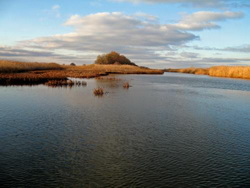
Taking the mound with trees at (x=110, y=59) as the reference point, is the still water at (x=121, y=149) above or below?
below

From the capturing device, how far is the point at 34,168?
8328 millimetres

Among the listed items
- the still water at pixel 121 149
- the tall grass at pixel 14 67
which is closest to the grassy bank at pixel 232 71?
the tall grass at pixel 14 67

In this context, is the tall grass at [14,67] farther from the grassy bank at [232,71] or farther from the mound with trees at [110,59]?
the mound with trees at [110,59]

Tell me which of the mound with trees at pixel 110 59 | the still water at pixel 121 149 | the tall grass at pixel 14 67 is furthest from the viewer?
the mound with trees at pixel 110 59

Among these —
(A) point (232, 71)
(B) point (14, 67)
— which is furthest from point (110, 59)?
(B) point (14, 67)

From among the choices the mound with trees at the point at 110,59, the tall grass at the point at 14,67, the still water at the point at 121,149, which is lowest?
the still water at the point at 121,149

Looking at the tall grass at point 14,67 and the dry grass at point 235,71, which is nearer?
the tall grass at point 14,67

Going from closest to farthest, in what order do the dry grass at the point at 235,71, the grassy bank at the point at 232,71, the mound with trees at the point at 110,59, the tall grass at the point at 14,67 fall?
the tall grass at the point at 14,67 < the dry grass at the point at 235,71 < the grassy bank at the point at 232,71 < the mound with trees at the point at 110,59

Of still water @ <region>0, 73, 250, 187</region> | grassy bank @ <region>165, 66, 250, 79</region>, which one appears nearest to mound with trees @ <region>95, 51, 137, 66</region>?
grassy bank @ <region>165, 66, 250, 79</region>

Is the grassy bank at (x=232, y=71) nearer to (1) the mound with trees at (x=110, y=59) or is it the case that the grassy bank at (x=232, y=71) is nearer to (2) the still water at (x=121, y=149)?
(2) the still water at (x=121, y=149)

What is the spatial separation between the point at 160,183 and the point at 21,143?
6.13 metres

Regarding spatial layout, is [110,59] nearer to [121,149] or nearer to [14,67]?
[14,67]

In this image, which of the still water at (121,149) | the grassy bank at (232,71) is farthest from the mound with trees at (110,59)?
the still water at (121,149)

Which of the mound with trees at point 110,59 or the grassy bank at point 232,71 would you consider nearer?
the grassy bank at point 232,71
